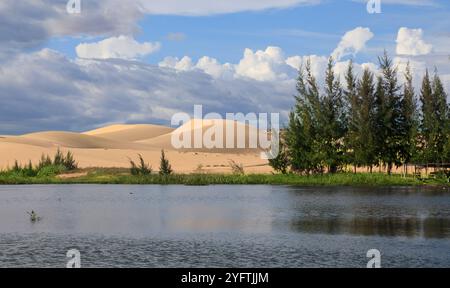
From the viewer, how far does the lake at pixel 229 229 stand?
22.0m

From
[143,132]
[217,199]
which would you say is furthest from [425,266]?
[143,132]

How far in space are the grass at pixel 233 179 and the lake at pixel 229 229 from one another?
11532 millimetres

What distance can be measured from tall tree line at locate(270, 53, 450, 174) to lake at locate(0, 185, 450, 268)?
14943 mm

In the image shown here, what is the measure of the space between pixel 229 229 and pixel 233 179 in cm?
3451

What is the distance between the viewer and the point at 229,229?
29.4 meters

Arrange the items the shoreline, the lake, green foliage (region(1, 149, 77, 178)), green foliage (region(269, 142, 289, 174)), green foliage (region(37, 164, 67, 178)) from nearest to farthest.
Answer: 1. the lake
2. the shoreline
3. green foliage (region(269, 142, 289, 174))
4. green foliage (region(1, 149, 77, 178))
5. green foliage (region(37, 164, 67, 178))

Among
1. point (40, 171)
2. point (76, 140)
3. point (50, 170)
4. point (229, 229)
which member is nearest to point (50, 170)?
point (50, 170)

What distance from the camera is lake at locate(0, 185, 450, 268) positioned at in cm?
2198

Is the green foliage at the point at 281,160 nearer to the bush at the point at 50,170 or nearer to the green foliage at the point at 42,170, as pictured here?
the green foliage at the point at 42,170

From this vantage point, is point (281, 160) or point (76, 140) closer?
point (281, 160)

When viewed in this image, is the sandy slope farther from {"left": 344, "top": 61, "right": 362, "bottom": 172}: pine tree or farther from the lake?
the lake

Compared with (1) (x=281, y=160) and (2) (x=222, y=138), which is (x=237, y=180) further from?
(2) (x=222, y=138)

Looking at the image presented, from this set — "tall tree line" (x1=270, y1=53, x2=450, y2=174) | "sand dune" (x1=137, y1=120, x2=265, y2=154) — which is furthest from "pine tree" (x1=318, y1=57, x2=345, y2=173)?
"sand dune" (x1=137, y1=120, x2=265, y2=154)

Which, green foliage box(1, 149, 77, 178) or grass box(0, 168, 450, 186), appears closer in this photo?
grass box(0, 168, 450, 186)
